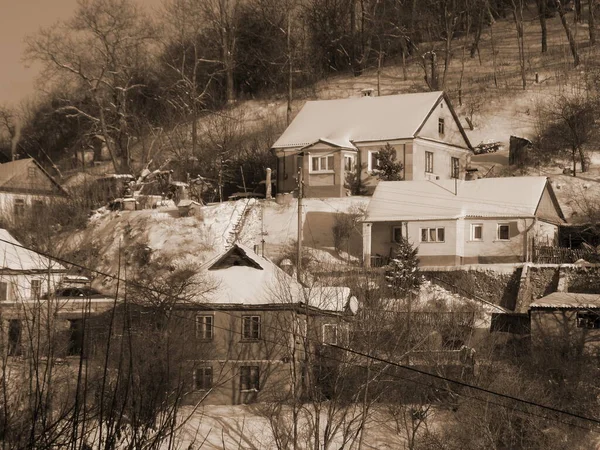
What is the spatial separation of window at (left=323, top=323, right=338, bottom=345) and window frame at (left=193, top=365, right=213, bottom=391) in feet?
11.6

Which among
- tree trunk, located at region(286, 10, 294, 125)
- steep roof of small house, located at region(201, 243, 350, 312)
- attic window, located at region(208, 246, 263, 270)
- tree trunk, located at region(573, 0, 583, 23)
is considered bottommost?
steep roof of small house, located at region(201, 243, 350, 312)

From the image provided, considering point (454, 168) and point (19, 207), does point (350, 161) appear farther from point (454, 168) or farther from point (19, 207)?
point (19, 207)

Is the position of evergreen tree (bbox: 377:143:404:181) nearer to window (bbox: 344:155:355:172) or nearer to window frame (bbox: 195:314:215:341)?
window (bbox: 344:155:355:172)

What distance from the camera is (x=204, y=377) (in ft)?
122

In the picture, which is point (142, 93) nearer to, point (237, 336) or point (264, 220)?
point (264, 220)

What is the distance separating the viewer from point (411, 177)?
52781mm

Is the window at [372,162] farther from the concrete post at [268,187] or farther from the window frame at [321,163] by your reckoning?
the concrete post at [268,187]

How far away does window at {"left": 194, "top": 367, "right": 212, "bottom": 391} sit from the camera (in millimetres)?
37094

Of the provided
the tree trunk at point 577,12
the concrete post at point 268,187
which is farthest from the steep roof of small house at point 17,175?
the tree trunk at point 577,12

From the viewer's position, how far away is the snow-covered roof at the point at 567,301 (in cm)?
3769

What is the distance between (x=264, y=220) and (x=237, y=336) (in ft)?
37.7

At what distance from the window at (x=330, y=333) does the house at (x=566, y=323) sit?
5.84 m

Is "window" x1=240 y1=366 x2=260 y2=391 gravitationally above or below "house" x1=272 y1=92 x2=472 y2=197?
below


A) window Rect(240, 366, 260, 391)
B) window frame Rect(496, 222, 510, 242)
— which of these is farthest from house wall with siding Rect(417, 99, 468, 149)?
window Rect(240, 366, 260, 391)
